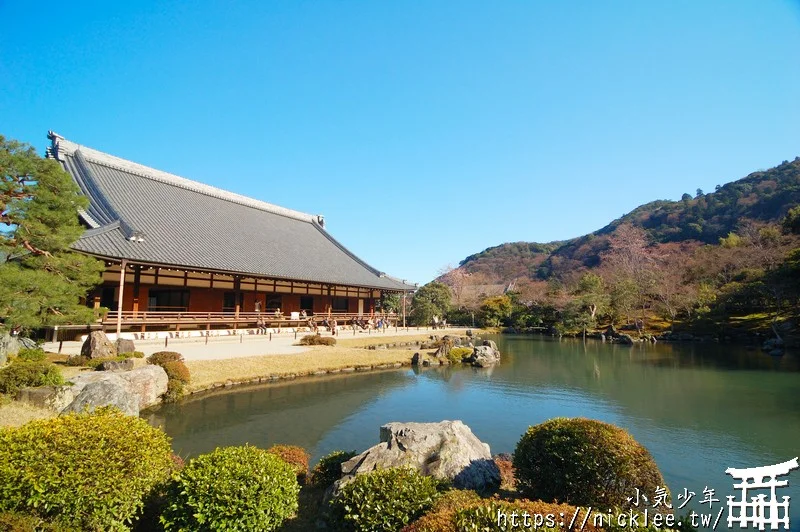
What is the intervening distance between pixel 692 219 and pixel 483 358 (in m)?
63.5

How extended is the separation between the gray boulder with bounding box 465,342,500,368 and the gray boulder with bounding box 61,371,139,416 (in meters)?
14.6

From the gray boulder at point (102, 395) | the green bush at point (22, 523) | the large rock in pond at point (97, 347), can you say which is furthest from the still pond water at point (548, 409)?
the green bush at point (22, 523)

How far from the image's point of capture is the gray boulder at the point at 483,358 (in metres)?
19.7

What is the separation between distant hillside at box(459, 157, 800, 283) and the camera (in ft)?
181

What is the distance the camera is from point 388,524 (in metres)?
3.67

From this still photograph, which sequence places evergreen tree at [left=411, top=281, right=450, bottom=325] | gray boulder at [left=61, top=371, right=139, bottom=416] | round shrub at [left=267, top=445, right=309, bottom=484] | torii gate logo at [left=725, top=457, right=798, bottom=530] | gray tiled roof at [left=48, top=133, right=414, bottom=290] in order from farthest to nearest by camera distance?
evergreen tree at [left=411, top=281, right=450, bottom=325], gray tiled roof at [left=48, top=133, right=414, bottom=290], gray boulder at [left=61, top=371, right=139, bottom=416], round shrub at [left=267, top=445, right=309, bottom=484], torii gate logo at [left=725, top=457, right=798, bottom=530]

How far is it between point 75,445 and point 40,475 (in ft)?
0.96

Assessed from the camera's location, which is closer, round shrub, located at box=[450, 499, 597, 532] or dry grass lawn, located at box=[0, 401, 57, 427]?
round shrub, located at box=[450, 499, 597, 532]

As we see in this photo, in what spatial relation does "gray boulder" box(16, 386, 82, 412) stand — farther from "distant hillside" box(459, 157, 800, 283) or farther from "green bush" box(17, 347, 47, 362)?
"distant hillside" box(459, 157, 800, 283)

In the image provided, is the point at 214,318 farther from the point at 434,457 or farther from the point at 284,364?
the point at 434,457

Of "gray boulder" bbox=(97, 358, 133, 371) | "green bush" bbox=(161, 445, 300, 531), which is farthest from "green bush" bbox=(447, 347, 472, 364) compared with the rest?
"green bush" bbox=(161, 445, 300, 531)

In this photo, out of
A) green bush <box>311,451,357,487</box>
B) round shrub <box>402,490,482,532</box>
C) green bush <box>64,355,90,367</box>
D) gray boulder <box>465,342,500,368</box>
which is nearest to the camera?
round shrub <box>402,490,482,532</box>

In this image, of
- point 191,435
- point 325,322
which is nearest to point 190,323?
point 325,322

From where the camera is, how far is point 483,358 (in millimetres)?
19906
